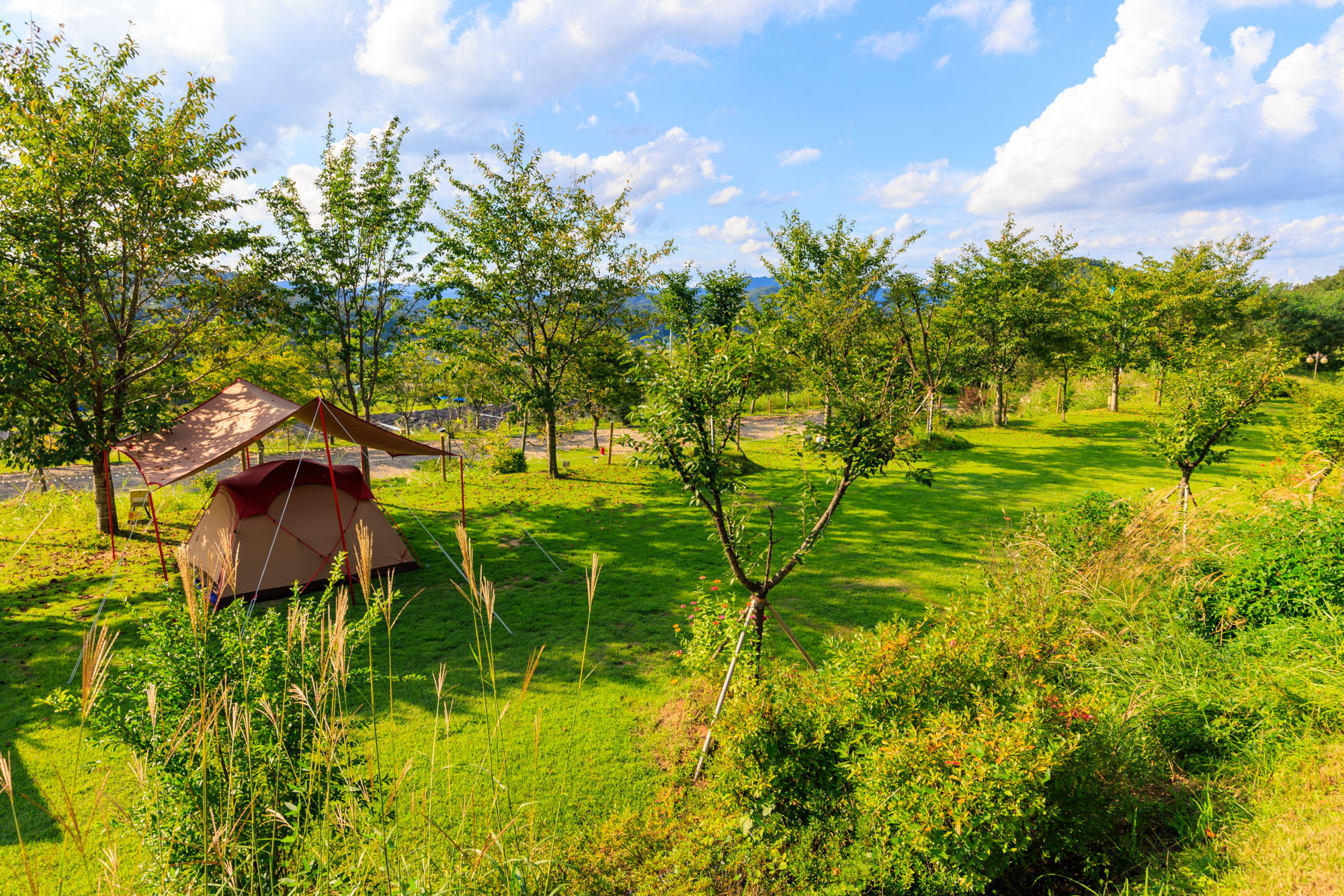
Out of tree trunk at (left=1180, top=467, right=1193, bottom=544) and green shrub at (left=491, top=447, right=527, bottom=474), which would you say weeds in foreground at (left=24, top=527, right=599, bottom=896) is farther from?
green shrub at (left=491, top=447, right=527, bottom=474)

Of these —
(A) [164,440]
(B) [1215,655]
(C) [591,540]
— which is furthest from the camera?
(C) [591,540]

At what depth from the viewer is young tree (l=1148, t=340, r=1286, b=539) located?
301 inches

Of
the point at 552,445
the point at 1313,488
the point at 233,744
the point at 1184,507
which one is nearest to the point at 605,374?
the point at 552,445

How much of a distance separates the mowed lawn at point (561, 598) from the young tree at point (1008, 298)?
6244 millimetres

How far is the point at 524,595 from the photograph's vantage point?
7.81 meters

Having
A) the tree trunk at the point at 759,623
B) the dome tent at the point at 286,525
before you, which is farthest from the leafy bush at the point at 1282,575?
the dome tent at the point at 286,525

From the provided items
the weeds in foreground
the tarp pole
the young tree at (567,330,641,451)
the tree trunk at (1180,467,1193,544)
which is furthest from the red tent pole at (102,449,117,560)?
the tree trunk at (1180,467,1193,544)

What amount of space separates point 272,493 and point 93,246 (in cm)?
425

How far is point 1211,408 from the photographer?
7.66m

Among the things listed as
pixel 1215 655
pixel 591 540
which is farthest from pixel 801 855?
pixel 591 540

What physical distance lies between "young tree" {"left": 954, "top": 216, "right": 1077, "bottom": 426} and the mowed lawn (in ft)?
20.5

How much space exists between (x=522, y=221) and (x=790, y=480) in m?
8.16

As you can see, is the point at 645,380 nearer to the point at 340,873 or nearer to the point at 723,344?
the point at 723,344

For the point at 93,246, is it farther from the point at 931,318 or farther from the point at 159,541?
the point at 931,318
